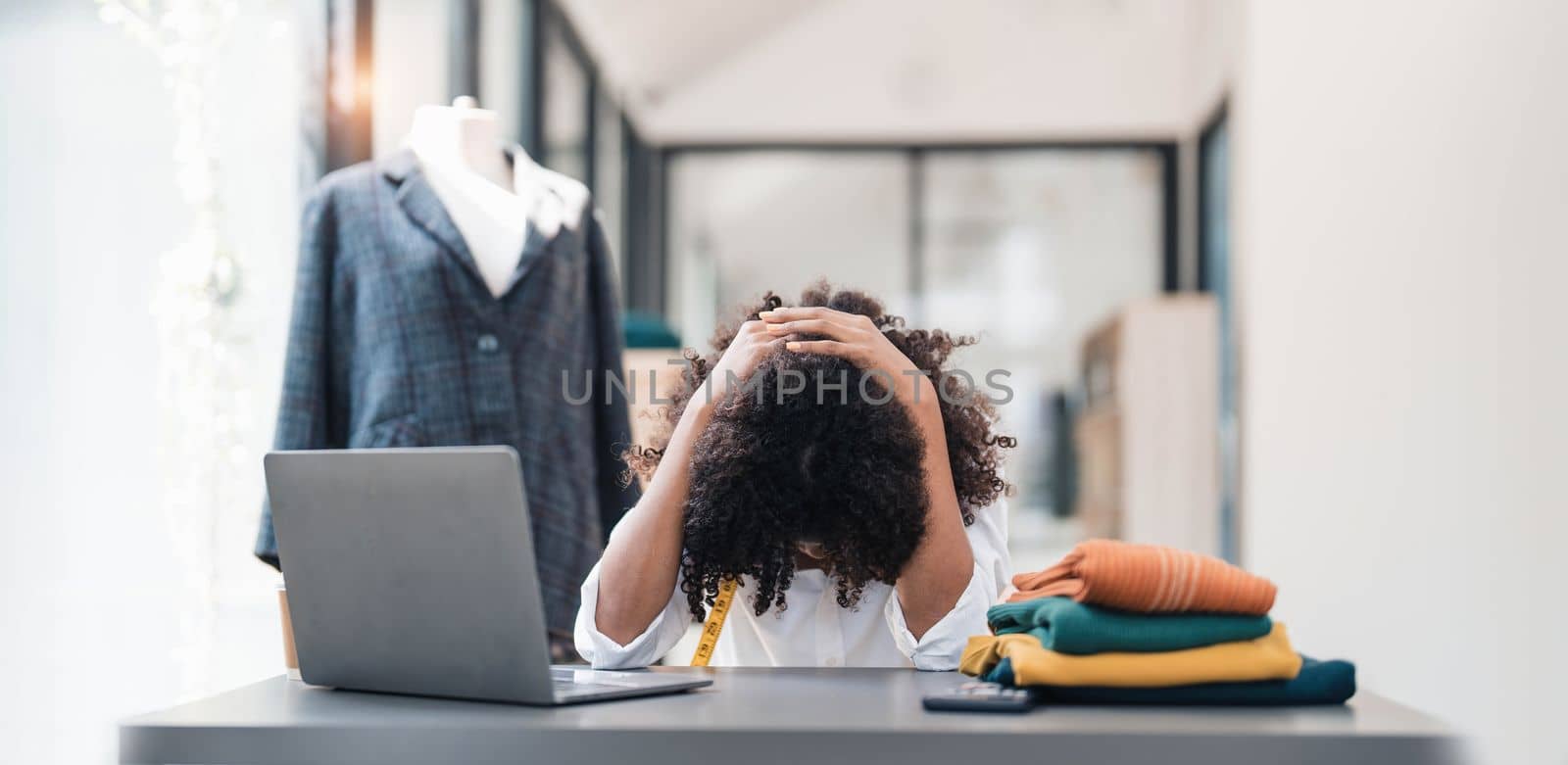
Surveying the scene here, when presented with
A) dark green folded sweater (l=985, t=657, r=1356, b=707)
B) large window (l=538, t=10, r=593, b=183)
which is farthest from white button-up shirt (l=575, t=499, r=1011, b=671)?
large window (l=538, t=10, r=593, b=183)

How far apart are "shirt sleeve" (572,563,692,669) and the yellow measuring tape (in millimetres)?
30

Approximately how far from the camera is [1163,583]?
896mm

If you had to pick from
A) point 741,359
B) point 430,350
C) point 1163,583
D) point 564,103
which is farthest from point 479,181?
point 564,103

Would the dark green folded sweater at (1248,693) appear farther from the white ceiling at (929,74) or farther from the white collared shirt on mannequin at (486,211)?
the white ceiling at (929,74)

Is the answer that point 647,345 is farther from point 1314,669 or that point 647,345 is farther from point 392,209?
point 1314,669

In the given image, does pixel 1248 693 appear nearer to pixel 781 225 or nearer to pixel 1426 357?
pixel 1426 357

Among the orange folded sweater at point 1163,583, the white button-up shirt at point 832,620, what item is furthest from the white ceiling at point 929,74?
the orange folded sweater at point 1163,583

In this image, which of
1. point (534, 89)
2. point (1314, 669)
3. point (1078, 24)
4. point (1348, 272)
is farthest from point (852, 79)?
point (1314, 669)

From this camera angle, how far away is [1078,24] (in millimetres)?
6285

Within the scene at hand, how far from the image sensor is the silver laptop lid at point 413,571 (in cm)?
89

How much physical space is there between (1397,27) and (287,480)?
1.92 metres

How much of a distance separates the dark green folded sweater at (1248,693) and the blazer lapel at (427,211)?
1263mm

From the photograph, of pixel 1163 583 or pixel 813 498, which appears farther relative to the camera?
pixel 813 498

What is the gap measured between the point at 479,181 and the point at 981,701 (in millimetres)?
1422
